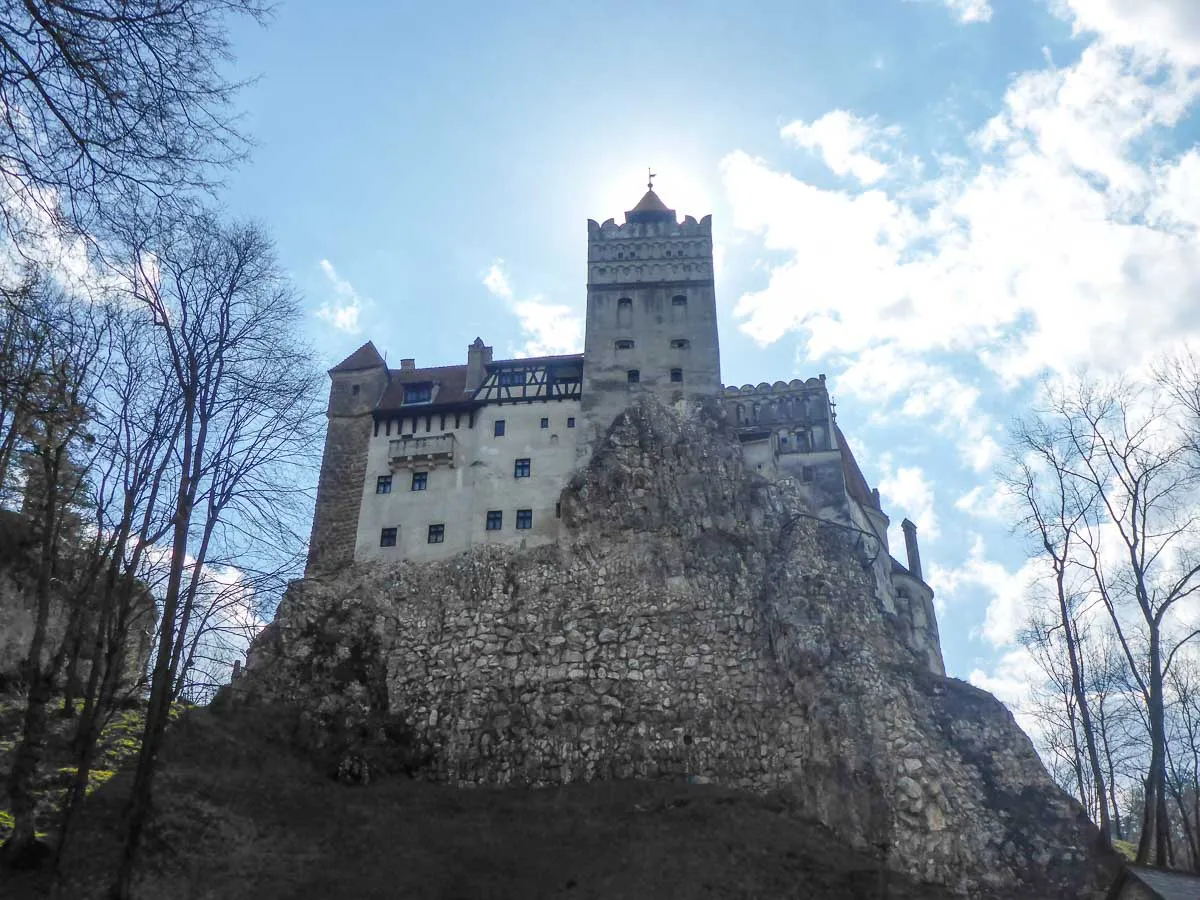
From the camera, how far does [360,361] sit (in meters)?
47.2

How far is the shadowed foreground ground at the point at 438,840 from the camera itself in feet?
81.4

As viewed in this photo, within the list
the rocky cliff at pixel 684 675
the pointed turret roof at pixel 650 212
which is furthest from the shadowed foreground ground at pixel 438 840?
the pointed turret roof at pixel 650 212

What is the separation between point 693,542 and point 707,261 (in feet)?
55.6

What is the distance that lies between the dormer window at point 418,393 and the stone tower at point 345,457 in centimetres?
148

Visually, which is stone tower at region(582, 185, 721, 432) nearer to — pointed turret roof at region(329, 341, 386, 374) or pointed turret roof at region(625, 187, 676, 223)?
pointed turret roof at region(625, 187, 676, 223)

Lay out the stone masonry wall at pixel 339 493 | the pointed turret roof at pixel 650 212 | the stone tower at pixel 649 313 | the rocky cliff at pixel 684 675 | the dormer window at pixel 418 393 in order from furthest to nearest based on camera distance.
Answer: the pointed turret roof at pixel 650 212, the dormer window at pixel 418 393, the stone tower at pixel 649 313, the stone masonry wall at pixel 339 493, the rocky cliff at pixel 684 675

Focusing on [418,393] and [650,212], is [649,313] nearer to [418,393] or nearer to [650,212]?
[650,212]

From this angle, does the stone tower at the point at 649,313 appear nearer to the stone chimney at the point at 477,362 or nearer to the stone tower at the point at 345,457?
the stone chimney at the point at 477,362

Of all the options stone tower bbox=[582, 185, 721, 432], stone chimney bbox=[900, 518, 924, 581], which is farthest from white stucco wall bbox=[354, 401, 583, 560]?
stone chimney bbox=[900, 518, 924, 581]

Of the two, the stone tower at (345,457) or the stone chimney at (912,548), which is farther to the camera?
the stone chimney at (912,548)

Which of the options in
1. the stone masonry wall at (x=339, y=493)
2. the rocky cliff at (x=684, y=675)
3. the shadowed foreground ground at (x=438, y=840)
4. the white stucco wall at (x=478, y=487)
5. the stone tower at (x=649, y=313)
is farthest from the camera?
the stone tower at (x=649, y=313)

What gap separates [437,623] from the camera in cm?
3806

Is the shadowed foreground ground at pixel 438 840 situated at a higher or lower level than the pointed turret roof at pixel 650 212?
lower

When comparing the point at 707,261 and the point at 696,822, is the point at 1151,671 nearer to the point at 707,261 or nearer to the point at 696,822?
the point at 696,822
